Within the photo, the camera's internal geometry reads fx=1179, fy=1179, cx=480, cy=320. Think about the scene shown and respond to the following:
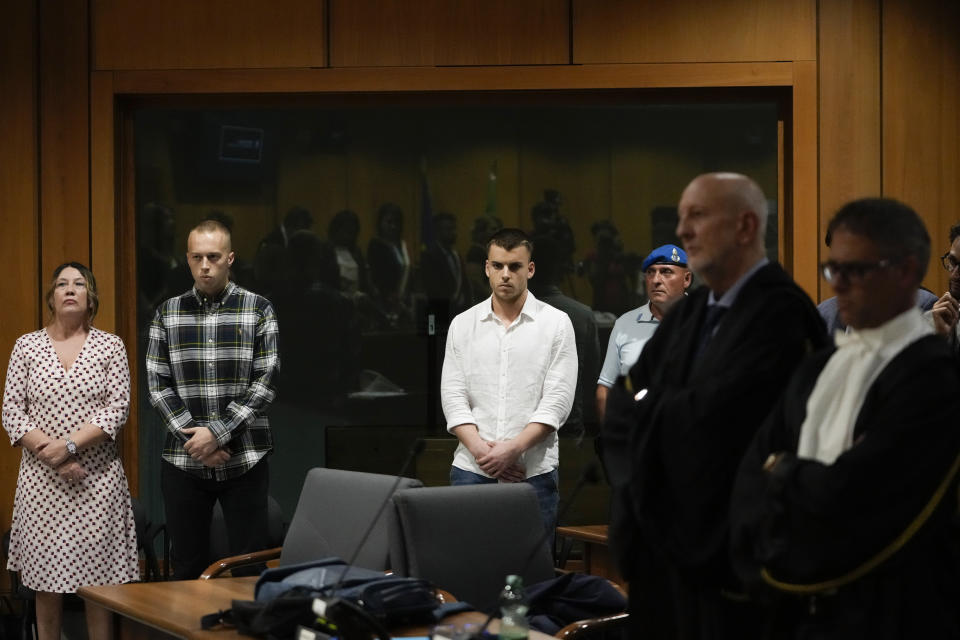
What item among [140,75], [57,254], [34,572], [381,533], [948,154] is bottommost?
[34,572]

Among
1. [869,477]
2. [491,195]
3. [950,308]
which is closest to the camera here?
[869,477]

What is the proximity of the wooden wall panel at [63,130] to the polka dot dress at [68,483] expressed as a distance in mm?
871

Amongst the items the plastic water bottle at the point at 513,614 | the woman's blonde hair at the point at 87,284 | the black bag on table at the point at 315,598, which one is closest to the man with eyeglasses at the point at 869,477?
the plastic water bottle at the point at 513,614

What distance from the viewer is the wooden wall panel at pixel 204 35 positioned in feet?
17.7

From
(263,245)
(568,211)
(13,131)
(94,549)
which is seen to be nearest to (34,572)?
(94,549)

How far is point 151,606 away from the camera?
9.74 ft

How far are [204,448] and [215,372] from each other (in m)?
0.31

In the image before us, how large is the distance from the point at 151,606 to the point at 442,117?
15.6 ft

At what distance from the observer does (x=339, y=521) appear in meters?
3.74

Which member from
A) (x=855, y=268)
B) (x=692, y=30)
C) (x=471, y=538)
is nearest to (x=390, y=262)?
(x=692, y=30)

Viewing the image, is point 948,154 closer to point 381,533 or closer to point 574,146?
point 574,146

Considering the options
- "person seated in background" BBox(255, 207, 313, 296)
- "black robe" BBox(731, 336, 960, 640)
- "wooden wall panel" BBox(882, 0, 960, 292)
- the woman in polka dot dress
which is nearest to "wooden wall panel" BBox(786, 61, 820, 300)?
"wooden wall panel" BBox(882, 0, 960, 292)

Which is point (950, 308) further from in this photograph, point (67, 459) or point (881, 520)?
point (67, 459)

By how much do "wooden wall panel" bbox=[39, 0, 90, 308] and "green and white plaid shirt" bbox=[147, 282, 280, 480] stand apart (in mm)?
1159
